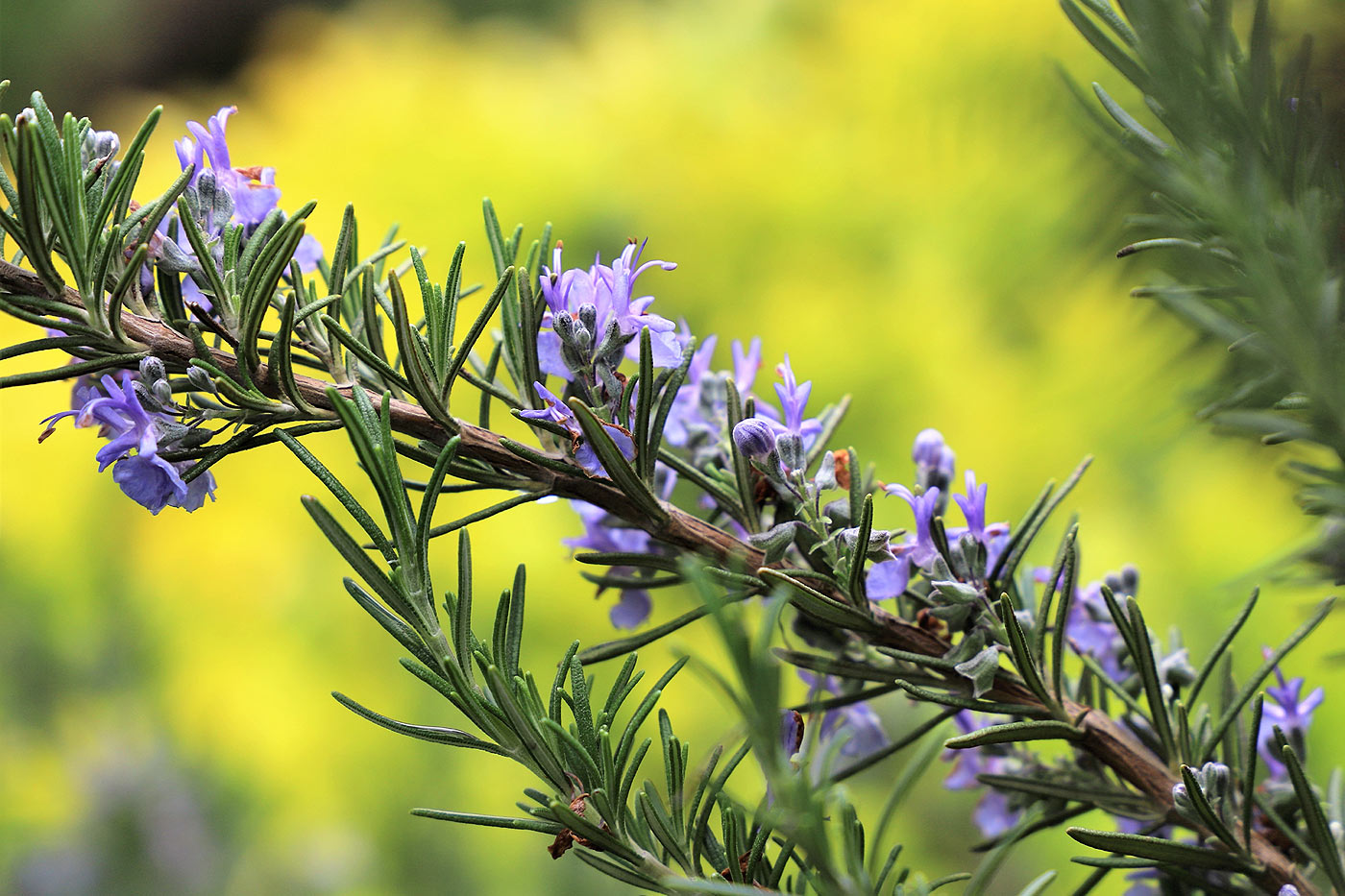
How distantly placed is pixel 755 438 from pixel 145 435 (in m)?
0.11

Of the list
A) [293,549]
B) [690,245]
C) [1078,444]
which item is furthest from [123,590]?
[1078,444]

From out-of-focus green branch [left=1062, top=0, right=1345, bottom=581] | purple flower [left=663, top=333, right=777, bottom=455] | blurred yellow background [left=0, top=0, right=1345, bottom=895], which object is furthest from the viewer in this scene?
blurred yellow background [left=0, top=0, right=1345, bottom=895]

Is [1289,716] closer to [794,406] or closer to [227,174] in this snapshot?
[794,406]

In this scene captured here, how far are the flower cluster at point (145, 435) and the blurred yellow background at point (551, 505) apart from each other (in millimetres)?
774

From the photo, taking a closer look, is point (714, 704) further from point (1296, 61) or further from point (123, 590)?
point (1296, 61)

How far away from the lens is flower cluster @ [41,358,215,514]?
178 mm

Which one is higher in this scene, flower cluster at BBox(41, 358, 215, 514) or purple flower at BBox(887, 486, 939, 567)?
flower cluster at BBox(41, 358, 215, 514)

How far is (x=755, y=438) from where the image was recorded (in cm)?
20

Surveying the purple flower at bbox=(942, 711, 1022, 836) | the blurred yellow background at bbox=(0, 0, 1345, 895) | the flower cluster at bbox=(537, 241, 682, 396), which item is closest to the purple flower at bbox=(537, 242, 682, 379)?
A: the flower cluster at bbox=(537, 241, 682, 396)

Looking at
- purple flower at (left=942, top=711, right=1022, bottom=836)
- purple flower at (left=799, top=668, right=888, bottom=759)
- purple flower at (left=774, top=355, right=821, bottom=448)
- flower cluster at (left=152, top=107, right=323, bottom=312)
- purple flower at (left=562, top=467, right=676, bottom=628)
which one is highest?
flower cluster at (left=152, top=107, right=323, bottom=312)

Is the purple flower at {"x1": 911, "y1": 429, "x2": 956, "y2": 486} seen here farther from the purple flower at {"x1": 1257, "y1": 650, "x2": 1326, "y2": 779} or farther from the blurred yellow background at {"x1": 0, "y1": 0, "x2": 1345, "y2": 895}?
the blurred yellow background at {"x1": 0, "y1": 0, "x2": 1345, "y2": 895}

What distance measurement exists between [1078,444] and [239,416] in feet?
3.58

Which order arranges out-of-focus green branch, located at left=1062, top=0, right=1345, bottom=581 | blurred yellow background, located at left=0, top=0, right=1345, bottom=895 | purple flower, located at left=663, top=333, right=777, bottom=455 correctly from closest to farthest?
out-of-focus green branch, located at left=1062, top=0, right=1345, bottom=581 < purple flower, located at left=663, top=333, right=777, bottom=455 < blurred yellow background, located at left=0, top=0, right=1345, bottom=895

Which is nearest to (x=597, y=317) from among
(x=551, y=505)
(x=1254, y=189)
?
(x=1254, y=189)
